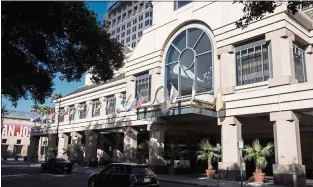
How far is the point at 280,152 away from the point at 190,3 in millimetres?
16101

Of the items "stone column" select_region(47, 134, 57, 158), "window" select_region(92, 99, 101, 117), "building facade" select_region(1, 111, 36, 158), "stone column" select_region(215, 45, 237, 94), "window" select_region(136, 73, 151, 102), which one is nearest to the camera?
"stone column" select_region(215, 45, 237, 94)

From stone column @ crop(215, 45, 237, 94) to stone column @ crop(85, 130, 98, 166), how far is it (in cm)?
2291

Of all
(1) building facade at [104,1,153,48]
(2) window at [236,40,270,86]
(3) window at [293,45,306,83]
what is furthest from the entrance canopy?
(1) building facade at [104,1,153,48]

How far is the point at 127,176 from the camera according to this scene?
13609mm

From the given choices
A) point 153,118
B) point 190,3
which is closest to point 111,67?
point 153,118

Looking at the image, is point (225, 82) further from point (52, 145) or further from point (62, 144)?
point (52, 145)

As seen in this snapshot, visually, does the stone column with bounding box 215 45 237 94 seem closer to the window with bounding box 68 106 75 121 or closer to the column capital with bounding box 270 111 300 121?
the column capital with bounding box 270 111 300 121

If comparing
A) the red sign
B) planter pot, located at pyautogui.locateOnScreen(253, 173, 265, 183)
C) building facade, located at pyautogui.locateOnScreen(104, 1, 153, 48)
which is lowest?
planter pot, located at pyautogui.locateOnScreen(253, 173, 265, 183)

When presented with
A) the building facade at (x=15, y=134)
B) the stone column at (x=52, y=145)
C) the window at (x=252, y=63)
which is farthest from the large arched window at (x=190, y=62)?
the building facade at (x=15, y=134)

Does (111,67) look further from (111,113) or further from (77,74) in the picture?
(111,113)

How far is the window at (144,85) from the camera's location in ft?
113

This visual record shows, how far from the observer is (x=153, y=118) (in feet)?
102

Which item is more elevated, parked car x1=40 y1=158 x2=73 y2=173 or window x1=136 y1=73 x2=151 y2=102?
window x1=136 y1=73 x2=151 y2=102

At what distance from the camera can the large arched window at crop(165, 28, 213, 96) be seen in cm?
2894
